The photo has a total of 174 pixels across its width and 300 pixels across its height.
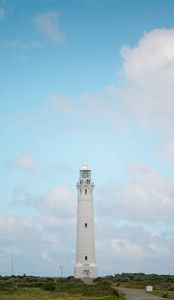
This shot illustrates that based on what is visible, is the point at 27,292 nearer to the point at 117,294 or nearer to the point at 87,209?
the point at 117,294

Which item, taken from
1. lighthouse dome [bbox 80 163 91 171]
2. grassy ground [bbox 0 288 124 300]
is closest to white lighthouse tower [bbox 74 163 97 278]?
lighthouse dome [bbox 80 163 91 171]

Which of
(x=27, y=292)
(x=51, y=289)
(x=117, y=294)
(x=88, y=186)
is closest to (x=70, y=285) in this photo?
(x=51, y=289)

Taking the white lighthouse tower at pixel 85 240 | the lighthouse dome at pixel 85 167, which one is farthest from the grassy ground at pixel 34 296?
the lighthouse dome at pixel 85 167

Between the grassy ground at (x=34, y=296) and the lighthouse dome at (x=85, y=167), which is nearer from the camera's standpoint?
the grassy ground at (x=34, y=296)

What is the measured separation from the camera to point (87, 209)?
233 feet

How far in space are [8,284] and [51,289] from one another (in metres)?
9.32

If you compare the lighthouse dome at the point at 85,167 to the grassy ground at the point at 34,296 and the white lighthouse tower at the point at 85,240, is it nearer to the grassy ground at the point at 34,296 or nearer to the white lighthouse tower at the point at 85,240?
the white lighthouse tower at the point at 85,240

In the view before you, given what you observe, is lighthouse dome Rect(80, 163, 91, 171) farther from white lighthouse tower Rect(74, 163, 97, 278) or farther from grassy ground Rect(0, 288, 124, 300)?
grassy ground Rect(0, 288, 124, 300)

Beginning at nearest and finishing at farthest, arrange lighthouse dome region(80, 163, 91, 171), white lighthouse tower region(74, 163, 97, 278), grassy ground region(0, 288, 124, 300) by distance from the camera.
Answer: grassy ground region(0, 288, 124, 300) → white lighthouse tower region(74, 163, 97, 278) → lighthouse dome region(80, 163, 91, 171)

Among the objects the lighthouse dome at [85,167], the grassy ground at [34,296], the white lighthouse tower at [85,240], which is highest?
the lighthouse dome at [85,167]

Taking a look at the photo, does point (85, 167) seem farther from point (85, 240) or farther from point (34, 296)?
point (34, 296)

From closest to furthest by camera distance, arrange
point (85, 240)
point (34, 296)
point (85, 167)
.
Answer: point (34, 296) < point (85, 240) < point (85, 167)

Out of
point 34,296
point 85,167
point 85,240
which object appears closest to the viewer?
point 34,296

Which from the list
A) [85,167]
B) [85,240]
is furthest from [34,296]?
[85,167]
